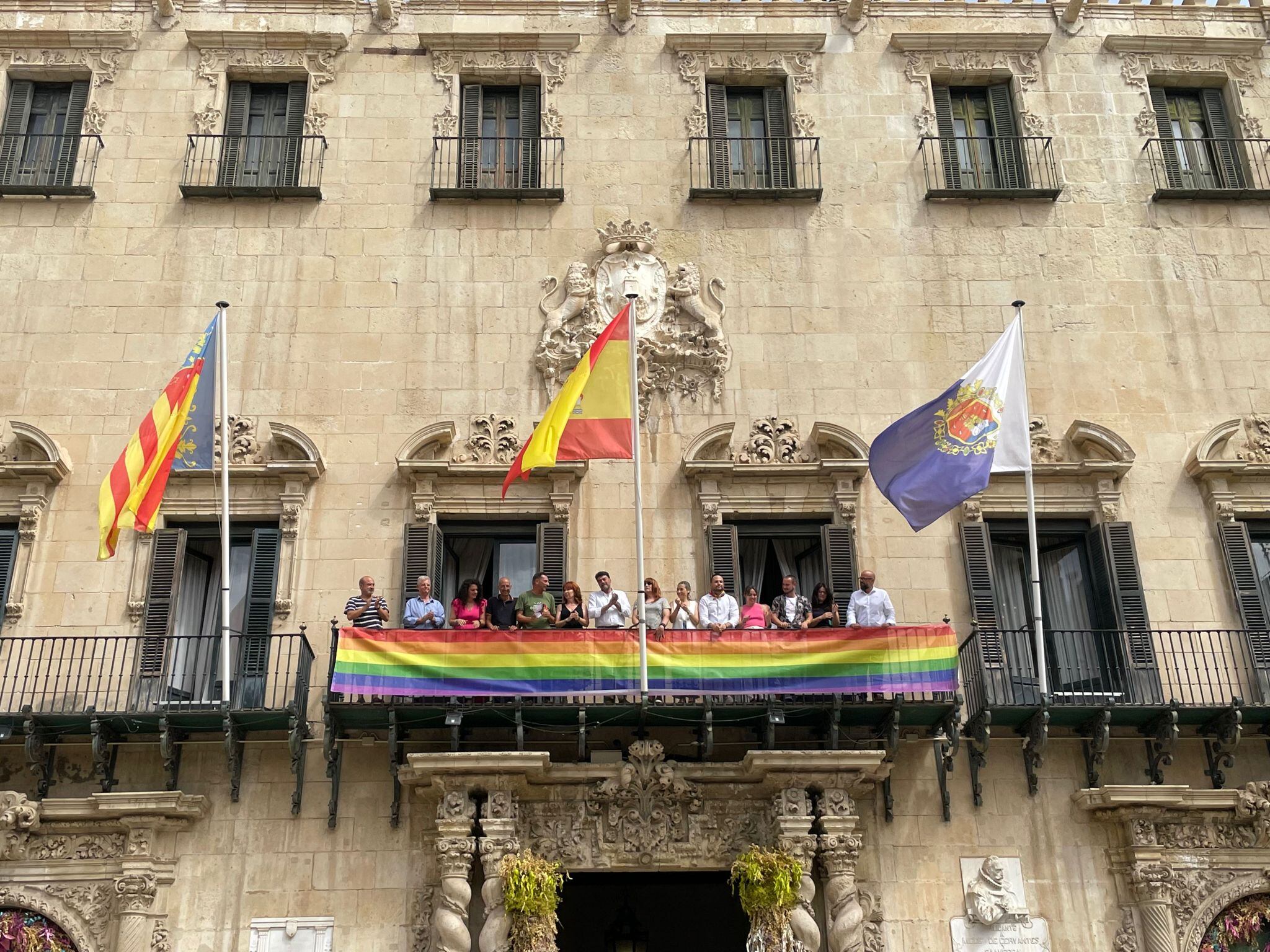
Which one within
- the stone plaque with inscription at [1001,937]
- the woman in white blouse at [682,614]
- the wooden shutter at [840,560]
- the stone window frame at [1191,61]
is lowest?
the stone plaque with inscription at [1001,937]

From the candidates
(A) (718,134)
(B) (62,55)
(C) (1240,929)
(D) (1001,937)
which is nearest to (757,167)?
(A) (718,134)

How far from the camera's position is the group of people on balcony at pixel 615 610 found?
1639 cm

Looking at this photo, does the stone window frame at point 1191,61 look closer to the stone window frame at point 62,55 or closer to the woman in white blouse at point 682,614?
the woman in white blouse at point 682,614

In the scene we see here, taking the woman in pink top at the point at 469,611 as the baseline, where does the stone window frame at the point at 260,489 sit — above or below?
above

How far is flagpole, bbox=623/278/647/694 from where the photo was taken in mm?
15531

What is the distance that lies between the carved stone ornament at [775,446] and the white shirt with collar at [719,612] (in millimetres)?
2297

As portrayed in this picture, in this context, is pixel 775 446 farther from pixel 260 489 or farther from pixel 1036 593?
pixel 260 489

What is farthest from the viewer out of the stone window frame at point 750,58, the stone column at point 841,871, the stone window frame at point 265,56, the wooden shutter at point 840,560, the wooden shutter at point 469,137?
the stone window frame at point 750,58

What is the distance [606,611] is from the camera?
16484mm

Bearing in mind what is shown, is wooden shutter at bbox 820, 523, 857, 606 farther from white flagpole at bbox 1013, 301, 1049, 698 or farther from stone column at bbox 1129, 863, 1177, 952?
stone column at bbox 1129, 863, 1177, 952

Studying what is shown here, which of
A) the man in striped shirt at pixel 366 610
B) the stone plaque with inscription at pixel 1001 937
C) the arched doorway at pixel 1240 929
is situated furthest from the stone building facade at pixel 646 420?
the man in striped shirt at pixel 366 610

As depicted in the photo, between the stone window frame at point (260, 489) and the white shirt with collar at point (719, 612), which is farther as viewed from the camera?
the stone window frame at point (260, 489)

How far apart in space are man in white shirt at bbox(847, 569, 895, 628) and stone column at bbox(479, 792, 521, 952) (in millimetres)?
4638

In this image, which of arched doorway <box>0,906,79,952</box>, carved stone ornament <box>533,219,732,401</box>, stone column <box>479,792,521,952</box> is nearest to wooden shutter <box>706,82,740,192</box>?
carved stone ornament <box>533,219,732,401</box>
